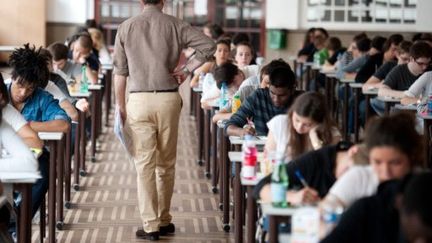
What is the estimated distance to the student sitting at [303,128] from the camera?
5.05 metres

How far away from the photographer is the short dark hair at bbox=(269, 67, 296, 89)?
21.0 feet

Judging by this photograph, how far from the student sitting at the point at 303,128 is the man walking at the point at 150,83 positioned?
1.33m

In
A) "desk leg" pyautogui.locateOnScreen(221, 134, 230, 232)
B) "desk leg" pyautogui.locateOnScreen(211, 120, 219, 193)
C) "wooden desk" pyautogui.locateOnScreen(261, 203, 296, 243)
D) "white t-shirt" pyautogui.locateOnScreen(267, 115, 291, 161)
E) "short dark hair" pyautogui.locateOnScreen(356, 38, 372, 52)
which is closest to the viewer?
"wooden desk" pyautogui.locateOnScreen(261, 203, 296, 243)

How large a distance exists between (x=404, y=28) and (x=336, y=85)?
5.79 metres

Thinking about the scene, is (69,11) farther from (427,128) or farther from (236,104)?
(427,128)

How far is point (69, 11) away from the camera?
18734 mm

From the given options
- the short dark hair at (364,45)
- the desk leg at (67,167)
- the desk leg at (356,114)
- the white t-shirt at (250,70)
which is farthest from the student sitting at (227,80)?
the short dark hair at (364,45)

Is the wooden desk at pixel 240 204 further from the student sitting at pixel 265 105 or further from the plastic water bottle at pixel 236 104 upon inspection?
the plastic water bottle at pixel 236 104

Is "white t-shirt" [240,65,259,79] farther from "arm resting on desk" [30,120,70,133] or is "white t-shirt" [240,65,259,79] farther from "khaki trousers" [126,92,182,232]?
"arm resting on desk" [30,120,70,133]

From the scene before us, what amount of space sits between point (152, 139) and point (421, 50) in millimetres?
3177

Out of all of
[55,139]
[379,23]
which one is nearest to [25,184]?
[55,139]

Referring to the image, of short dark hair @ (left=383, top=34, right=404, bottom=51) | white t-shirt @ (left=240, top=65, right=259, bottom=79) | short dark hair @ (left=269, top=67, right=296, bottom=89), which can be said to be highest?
short dark hair @ (left=383, top=34, right=404, bottom=51)

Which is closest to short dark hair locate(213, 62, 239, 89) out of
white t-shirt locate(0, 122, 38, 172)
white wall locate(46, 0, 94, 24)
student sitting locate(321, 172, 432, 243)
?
white t-shirt locate(0, 122, 38, 172)

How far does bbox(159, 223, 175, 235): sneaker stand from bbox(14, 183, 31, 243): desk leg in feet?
5.68
